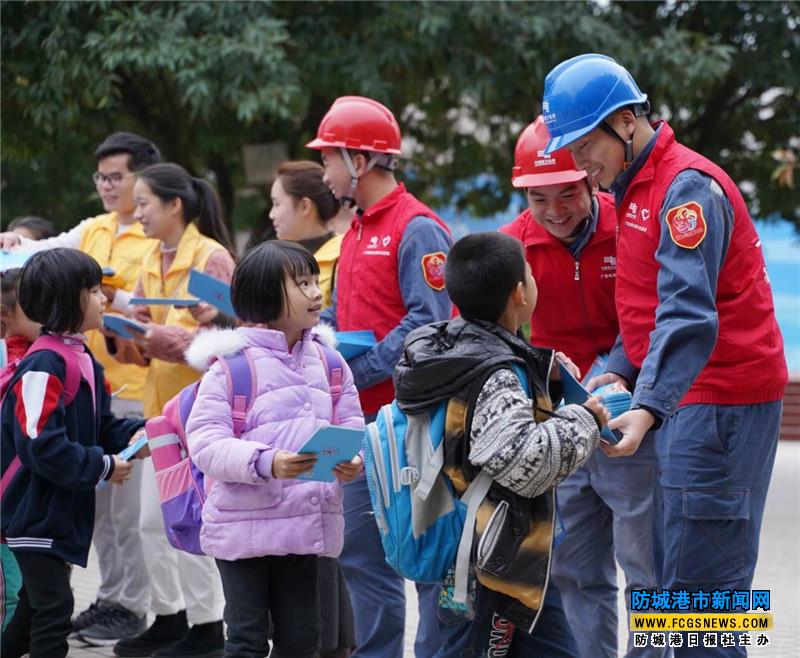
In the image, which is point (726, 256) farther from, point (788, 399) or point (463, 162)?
point (788, 399)

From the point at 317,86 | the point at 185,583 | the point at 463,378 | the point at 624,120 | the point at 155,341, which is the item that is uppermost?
the point at 317,86

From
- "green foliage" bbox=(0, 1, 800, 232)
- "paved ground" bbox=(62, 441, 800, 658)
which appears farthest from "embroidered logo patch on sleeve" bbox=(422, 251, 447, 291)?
"green foliage" bbox=(0, 1, 800, 232)

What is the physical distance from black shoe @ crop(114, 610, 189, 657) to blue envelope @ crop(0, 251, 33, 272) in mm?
1804

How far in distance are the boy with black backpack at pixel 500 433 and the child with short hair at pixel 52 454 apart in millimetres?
1688

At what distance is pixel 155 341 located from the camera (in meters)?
5.94

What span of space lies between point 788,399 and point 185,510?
597 inches

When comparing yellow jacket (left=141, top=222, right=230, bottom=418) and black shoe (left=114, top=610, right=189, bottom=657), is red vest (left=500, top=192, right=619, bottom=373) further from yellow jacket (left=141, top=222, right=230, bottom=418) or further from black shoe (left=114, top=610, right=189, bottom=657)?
black shoe (left=114, top=610, right=189, bottom=657)

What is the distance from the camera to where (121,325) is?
593cm

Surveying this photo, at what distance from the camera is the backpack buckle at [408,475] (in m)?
3.74

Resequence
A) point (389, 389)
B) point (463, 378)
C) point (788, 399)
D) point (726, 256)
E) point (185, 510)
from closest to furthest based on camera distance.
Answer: point (463, 378)
point (726, 256)
point (185, 510)
point (389, 389)
point (788, 399)

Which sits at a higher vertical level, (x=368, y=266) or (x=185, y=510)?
(x=368, y=266)

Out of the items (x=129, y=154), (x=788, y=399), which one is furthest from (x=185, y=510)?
(x=788, y=399)

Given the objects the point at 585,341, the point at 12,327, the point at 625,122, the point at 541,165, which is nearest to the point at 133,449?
the point at 12,327

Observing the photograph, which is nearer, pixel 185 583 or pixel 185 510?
pixel 185 510
